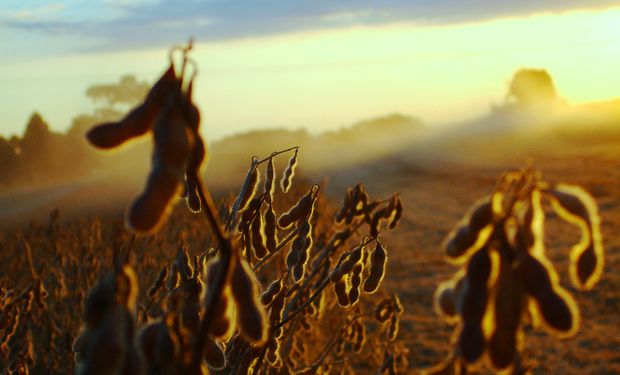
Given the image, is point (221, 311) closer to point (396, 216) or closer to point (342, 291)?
point (342, 291)

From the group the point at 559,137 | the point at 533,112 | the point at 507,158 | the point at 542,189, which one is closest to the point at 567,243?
the point at 542,189

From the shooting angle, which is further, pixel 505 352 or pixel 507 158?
pixel 507 158

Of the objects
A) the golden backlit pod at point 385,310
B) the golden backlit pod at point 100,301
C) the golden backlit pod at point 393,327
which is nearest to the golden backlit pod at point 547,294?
the golden backlit pod at point 100,301

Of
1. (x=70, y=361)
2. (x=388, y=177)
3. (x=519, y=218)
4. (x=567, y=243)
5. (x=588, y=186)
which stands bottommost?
(x=70, y=361)

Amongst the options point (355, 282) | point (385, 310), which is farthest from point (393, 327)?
point (355, 282)

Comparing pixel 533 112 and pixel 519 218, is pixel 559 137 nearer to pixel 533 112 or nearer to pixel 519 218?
pixel 533 112

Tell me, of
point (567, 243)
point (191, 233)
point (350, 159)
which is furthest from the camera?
point (350, 159)
